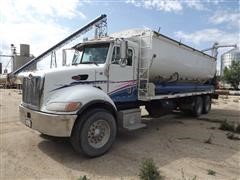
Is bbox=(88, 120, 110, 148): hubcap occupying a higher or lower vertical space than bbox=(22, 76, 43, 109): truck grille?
lower

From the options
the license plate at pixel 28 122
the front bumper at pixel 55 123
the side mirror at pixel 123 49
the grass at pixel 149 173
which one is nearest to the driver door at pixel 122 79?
the side mirror at pixel 123 49

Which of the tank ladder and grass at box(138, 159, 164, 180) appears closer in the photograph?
grass at box(138, 159, 164, 180)

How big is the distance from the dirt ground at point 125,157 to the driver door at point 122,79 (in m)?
1.28

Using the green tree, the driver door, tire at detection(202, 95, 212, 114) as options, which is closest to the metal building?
the green tree

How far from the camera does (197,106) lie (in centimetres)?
1245

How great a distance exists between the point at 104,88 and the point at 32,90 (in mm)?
1798

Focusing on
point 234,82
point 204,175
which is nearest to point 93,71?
point 204,175

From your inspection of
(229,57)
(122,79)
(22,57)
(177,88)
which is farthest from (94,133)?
(229,57)

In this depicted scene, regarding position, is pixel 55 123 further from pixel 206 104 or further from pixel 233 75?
pixel 233 75

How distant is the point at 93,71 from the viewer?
249 inches

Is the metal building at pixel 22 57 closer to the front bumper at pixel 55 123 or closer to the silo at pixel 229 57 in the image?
the front bumper at pixel 55 123

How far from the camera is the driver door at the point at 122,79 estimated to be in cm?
679

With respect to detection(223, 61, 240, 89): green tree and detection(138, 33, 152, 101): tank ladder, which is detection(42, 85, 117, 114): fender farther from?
detection(223, 61, 240, 89): green tree

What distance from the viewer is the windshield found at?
270 inches
